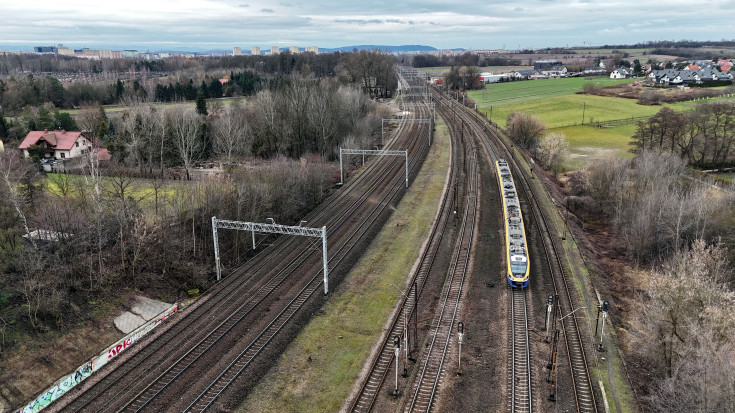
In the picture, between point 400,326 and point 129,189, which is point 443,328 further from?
point 129,189

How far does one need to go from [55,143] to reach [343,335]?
7288 centimetres

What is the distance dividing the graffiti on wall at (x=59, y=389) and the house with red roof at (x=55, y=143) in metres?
63.0

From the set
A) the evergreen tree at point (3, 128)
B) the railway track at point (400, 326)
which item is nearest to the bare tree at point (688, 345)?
the railway track at point (400, 326)

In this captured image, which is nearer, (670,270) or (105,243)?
(670,270)

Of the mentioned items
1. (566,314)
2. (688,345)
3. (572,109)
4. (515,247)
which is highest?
(572,109)

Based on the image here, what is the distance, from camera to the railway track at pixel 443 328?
2632 cm

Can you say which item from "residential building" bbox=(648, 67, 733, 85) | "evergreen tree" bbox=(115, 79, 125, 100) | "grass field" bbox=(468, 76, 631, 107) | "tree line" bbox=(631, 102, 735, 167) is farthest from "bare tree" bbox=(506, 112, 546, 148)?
"evergreen tree" bbox=(115, 79, 125, 100)

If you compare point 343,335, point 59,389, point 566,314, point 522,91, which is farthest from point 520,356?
point 522,91

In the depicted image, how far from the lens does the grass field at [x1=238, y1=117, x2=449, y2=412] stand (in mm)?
26641

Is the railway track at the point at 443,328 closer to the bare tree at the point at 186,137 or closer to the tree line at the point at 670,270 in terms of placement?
the tree line at the point at 670,270

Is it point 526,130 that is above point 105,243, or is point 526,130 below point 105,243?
above

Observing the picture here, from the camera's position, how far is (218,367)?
28891mm

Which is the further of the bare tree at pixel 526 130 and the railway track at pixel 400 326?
the bare tree at pixel 526 130

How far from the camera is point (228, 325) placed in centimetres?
3334
